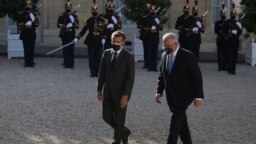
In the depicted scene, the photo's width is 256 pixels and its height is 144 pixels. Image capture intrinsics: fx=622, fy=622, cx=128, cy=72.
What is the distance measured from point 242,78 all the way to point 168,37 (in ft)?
29.5

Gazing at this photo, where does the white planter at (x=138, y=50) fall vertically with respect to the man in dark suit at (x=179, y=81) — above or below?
below

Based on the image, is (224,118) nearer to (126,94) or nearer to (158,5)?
(126,94)

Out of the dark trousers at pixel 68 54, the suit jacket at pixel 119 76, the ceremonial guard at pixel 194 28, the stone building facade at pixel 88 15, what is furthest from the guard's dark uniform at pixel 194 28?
the suit jacket at pixel 119 76

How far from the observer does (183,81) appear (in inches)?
311

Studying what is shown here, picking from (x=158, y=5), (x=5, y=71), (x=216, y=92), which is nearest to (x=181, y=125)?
(x=216, y=92)

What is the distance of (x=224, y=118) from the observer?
34.8 feet

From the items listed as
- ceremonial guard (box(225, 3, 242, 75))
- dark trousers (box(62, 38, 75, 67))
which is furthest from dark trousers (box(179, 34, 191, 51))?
dark trousers (box(62, 38, 75, 67))

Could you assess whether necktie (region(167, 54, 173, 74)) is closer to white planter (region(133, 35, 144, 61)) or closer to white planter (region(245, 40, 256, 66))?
white planter (region(245, 40, 256, 66))

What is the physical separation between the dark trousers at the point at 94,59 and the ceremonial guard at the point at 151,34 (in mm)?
1976

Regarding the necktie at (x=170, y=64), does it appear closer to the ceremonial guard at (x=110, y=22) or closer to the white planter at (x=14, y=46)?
the ceremonial guard at (x=110, y=22)

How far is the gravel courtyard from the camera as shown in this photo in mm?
9078

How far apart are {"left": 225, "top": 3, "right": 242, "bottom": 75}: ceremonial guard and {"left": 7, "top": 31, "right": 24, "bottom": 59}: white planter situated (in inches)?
277

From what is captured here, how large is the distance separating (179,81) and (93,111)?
11.5 ft

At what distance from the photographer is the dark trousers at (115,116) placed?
8289 mm
